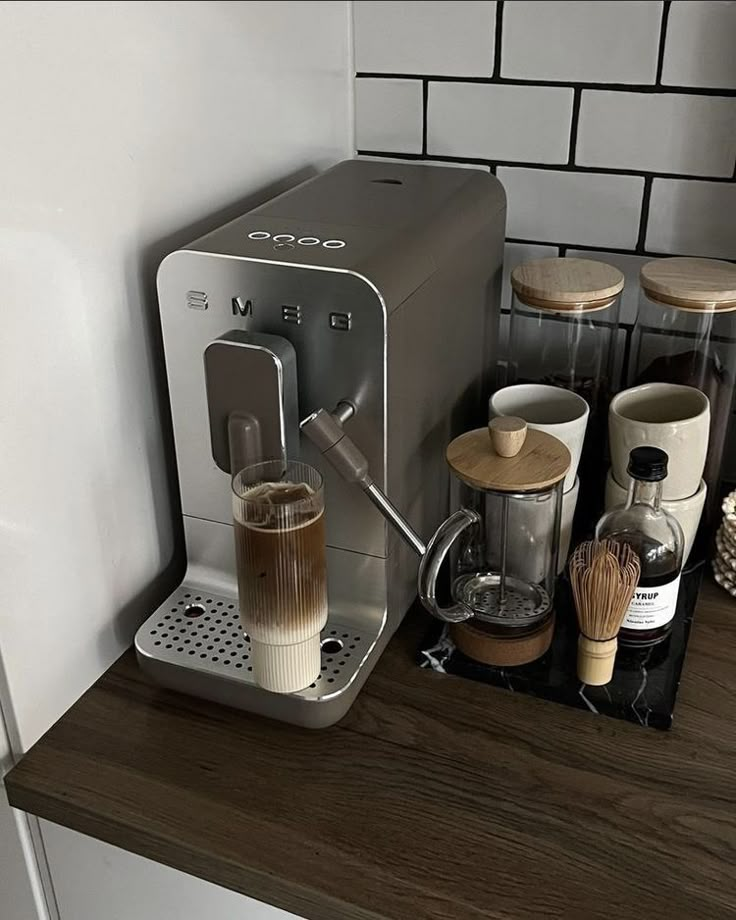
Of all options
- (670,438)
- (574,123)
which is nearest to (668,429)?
(670,438)

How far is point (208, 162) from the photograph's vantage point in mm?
780

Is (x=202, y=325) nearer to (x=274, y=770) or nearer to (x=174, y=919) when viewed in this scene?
(x=274, y=770)

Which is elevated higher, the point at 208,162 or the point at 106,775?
the point at 208,162

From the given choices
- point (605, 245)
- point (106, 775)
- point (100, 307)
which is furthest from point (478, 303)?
point (106, 775)

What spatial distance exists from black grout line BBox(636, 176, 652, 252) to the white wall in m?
0.35

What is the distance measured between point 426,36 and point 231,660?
625mm

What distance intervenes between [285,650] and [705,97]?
62cm

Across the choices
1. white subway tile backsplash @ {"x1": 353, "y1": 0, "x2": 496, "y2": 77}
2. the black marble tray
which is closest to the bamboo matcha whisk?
the black marble tray

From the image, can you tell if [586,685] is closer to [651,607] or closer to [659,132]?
[651,607]

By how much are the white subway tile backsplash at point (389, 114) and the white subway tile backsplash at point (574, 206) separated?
0.33 ft

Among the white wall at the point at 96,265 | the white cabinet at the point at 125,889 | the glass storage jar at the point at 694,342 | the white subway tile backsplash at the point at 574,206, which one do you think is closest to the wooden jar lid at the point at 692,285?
the glass storage jar at the point at 694,342

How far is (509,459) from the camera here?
0.74m

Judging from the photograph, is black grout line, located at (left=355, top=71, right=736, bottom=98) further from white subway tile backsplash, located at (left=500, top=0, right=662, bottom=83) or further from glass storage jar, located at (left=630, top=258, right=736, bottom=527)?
glass storage jar, located at (left=630, top=258, right=736, bottom=527)

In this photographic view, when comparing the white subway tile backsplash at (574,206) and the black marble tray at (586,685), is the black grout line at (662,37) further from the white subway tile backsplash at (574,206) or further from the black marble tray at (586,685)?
the black marble tray at (586,685)
